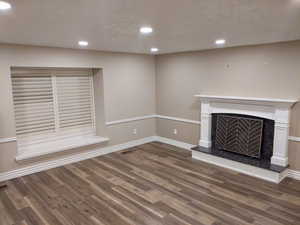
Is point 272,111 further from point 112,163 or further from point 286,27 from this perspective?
point 112,163

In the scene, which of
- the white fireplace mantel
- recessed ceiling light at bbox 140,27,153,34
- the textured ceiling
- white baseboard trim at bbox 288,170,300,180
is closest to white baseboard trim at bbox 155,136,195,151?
the white fireplace mantel

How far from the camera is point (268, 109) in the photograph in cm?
407

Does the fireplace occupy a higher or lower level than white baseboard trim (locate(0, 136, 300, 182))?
higher

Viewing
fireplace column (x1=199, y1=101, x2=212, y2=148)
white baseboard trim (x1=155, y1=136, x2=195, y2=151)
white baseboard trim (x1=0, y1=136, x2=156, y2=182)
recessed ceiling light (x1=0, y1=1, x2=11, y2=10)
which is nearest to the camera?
recessed ceiling light (x1=0, y1=1, x2=11, y2=10)

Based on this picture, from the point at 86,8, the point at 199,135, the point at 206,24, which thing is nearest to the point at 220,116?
the point at 199,135

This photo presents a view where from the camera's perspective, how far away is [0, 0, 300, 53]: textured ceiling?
71.4 inches

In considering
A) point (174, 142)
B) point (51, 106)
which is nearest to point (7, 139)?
point (51, 106)

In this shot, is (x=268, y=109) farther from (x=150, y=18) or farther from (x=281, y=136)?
(x=150, y=18)

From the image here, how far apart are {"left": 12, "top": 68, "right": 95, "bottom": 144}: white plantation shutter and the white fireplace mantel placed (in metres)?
2.65

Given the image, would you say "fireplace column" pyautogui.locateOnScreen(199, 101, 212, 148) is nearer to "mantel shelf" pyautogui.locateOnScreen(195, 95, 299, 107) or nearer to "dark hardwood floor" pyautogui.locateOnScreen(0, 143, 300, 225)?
"mantel shelf" pyautogui.locateOnScreen(195, 95, 299, 107)

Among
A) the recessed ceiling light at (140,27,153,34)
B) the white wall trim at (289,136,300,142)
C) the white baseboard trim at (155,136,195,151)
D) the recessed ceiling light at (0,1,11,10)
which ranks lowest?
the white baseboard trim at (155,136,195,151)

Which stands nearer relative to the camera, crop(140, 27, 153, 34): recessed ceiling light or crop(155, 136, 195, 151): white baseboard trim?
crop(140, 27, 153, 34): recessed ceiling light

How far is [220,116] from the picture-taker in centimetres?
482

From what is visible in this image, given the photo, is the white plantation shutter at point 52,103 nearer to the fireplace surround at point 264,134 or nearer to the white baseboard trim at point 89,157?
the white baseboard trim at point 89,157
